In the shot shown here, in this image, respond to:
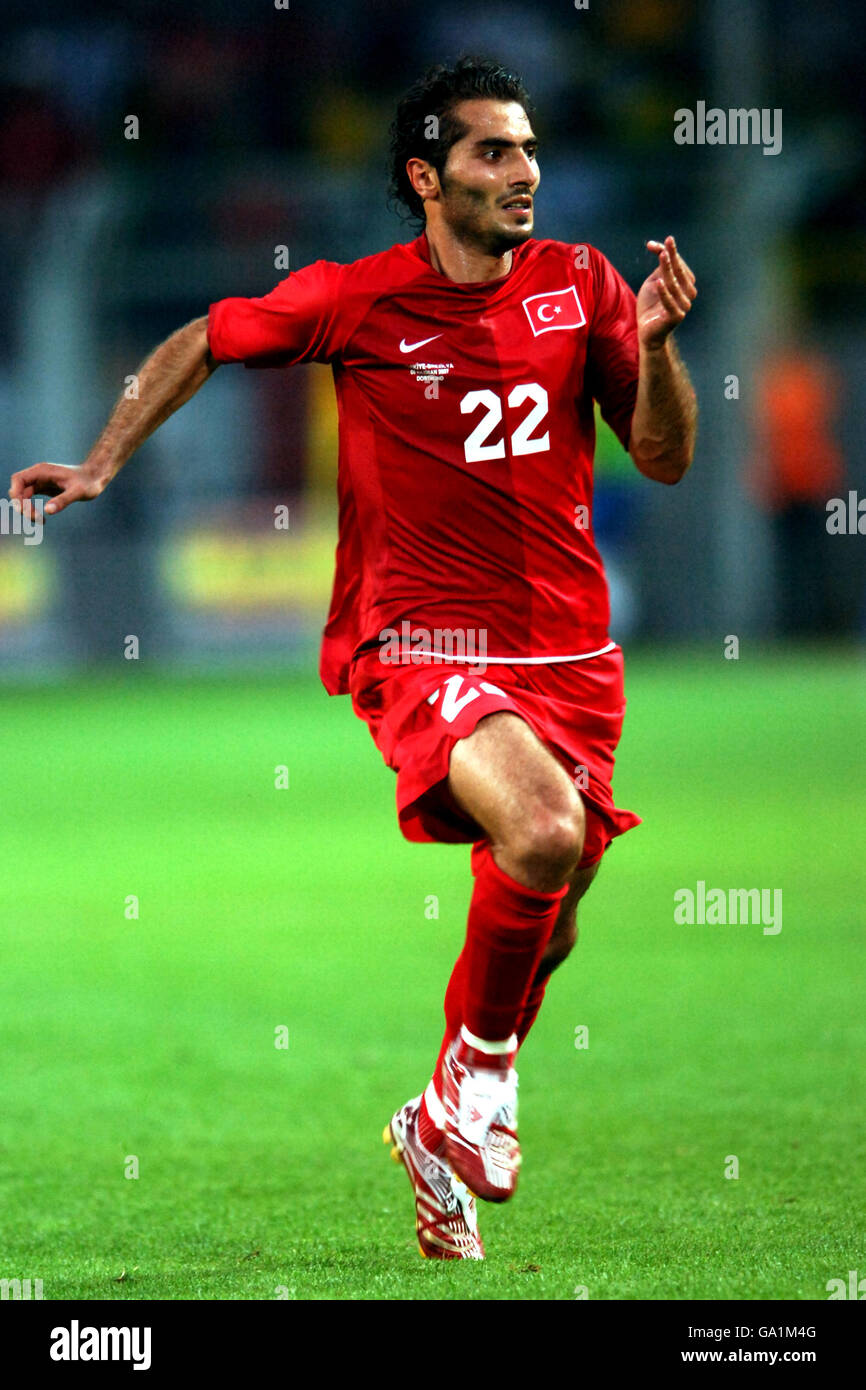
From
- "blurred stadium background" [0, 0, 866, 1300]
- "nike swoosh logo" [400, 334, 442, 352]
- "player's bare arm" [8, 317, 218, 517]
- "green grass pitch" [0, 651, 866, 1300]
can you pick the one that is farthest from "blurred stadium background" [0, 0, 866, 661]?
"nike swoosh logo" [400, 334, 442, 352]

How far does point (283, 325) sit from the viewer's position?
466cm

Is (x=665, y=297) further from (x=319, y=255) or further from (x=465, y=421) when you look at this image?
(x=319, y=255)

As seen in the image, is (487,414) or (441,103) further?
(441,103)

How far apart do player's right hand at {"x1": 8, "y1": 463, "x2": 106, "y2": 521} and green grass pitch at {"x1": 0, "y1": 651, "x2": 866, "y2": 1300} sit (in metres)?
1.67

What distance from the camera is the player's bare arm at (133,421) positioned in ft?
14.7

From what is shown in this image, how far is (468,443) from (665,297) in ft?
1.86

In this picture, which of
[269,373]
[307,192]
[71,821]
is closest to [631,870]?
[71,821]

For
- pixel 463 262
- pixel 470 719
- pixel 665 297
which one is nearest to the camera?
pixel 470 719

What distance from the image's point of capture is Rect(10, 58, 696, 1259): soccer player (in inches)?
177

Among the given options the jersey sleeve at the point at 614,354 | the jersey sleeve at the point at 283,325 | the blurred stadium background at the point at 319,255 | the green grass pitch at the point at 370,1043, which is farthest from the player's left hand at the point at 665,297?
the blurred stadium background at the point at 319,255

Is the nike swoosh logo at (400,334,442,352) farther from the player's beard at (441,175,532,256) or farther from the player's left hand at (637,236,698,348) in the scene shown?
the player's left hand at (637,236,698,348)

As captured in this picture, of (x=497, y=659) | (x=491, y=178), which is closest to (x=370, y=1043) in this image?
(x=497, y=659)

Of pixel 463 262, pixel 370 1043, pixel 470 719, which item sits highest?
pixel 463 262

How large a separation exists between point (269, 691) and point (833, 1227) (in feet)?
54.5
